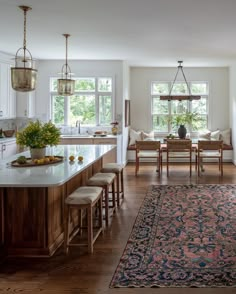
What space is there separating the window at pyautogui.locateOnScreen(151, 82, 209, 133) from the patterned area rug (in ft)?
15.0

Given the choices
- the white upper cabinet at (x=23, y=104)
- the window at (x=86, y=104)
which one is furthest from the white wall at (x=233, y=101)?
the white upper cabinet at (x=23, y=104)

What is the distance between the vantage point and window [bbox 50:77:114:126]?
9102 mm

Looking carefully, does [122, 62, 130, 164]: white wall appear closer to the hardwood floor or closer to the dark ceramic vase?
the dark ceramic vase

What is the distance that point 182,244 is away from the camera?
12.6ft

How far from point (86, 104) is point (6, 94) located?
2.10 metres

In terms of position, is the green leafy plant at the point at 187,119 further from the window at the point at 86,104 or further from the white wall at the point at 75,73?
the window at the point at 86,104

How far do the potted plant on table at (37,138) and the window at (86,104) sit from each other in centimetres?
476

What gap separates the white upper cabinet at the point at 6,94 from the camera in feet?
24.9

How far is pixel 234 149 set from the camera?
384 inches

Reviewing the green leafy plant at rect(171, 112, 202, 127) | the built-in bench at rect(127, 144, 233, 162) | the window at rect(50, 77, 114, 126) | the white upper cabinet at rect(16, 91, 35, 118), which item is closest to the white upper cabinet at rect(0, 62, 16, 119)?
the white upper cabinet at rect(16, 91, 35, 118)

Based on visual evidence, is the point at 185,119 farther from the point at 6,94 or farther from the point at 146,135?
the point at 6,94

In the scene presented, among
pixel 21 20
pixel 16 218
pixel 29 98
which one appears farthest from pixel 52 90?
pixel 16 218

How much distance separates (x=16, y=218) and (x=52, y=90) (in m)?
5.99

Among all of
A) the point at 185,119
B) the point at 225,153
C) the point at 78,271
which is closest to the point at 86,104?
the point at 185,119
